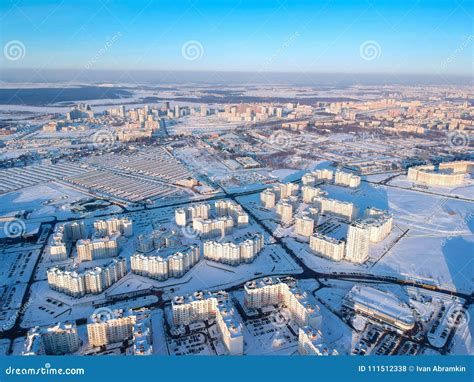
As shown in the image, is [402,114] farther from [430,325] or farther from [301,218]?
[430,325]

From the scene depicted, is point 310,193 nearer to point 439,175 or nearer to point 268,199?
point 268,199

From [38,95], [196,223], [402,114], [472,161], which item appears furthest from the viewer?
[38,95]

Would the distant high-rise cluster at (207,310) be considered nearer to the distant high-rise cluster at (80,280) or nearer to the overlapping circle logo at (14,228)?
the distant high-rise cluster at (80,280)

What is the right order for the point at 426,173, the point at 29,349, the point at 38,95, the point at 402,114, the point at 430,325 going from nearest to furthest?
the point at 29,349 < the point at 430,325 < the point at 426,173 < the point at 402,114 < the point at 38,95

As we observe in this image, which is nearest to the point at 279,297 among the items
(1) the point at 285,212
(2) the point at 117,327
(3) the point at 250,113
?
(2) the point at 117,327

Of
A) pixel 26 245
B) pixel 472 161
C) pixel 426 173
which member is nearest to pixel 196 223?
pixel 26 245
